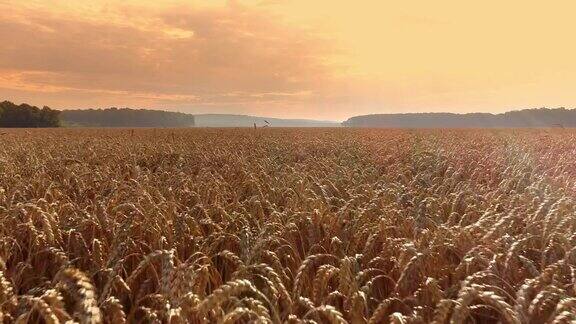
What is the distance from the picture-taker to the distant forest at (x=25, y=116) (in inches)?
3703

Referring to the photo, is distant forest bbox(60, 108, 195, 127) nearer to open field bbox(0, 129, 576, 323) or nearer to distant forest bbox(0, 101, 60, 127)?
distant forest bbox(0, 101, 60, 127)

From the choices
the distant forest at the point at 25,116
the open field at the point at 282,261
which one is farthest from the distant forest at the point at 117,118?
the open field at the point at 282,261

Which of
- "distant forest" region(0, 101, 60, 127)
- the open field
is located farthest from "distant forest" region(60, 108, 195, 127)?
the open field

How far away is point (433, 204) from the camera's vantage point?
4.14m

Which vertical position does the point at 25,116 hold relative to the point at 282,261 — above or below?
above

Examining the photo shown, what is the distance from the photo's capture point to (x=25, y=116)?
95.3 meters

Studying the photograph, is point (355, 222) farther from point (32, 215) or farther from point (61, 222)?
point (32, 215)

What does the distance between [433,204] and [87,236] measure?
302cm

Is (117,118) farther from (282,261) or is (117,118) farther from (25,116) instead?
(282,261)

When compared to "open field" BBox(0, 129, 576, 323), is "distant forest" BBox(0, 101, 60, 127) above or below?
above

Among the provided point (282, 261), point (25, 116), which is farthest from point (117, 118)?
point (282, 261)

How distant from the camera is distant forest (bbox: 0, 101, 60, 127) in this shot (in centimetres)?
9406

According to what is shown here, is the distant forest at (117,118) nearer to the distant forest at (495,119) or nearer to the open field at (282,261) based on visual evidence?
the distant forest at (495,119)

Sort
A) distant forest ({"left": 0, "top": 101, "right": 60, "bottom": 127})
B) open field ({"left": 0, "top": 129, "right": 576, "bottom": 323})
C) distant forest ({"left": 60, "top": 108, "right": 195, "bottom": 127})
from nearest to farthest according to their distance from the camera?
open field ({"left": 0, "top": 129, "right": 576, "bottom": 323}) → distant forest ({"left": 0, "top": 101, "right": 60, "bottom": 127}) → distant forest ({"left": 60, "top": 108, "right": 195, "bottom": 127})
